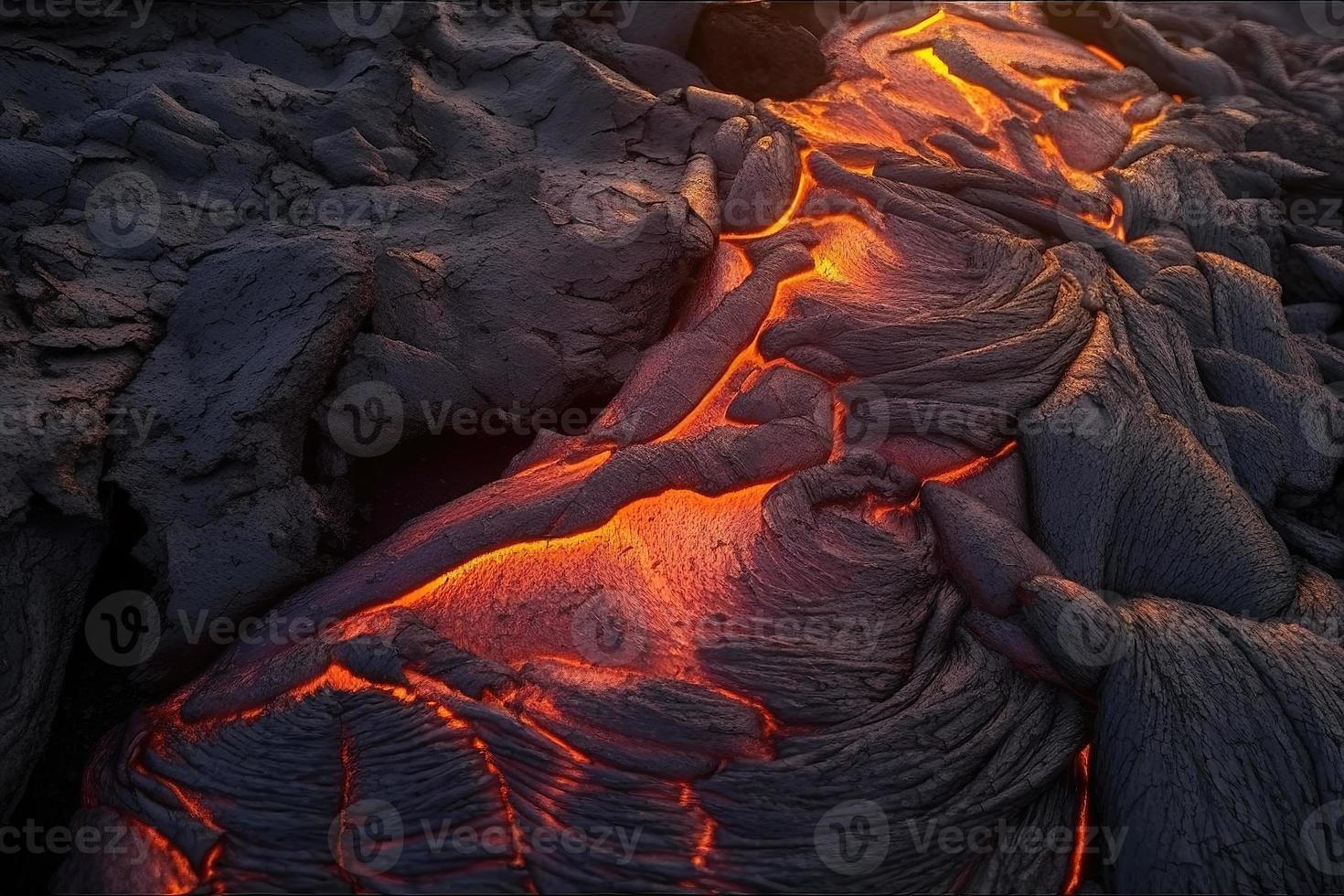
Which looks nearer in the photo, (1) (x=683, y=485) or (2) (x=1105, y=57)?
(1) (x=683, y=485)

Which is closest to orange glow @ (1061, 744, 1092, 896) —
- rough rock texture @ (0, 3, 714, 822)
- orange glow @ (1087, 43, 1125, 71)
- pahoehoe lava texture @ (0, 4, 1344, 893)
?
pahoehoe lava texture @ (0, 4, 1344, 893)

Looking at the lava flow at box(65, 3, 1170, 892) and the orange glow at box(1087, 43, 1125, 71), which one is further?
the orange glow at box(1087, 43, 1125, 71)

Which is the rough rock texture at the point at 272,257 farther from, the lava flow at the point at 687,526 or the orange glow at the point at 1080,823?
the orange glow at the point at 1080,823

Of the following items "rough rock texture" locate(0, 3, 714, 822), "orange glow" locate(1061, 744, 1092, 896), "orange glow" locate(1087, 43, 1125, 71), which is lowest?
"orange glow" locate(1061, 744, 1092, 896)

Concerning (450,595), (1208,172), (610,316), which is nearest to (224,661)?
(450,595)

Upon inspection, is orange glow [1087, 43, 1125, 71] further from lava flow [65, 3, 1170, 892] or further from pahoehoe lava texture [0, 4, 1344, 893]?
lava flow [65, 3, 1170, 892]

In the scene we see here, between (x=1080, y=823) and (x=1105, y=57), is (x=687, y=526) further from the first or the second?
(x=1105, y=57)

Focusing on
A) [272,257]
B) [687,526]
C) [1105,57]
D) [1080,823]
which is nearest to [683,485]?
[687,526]
